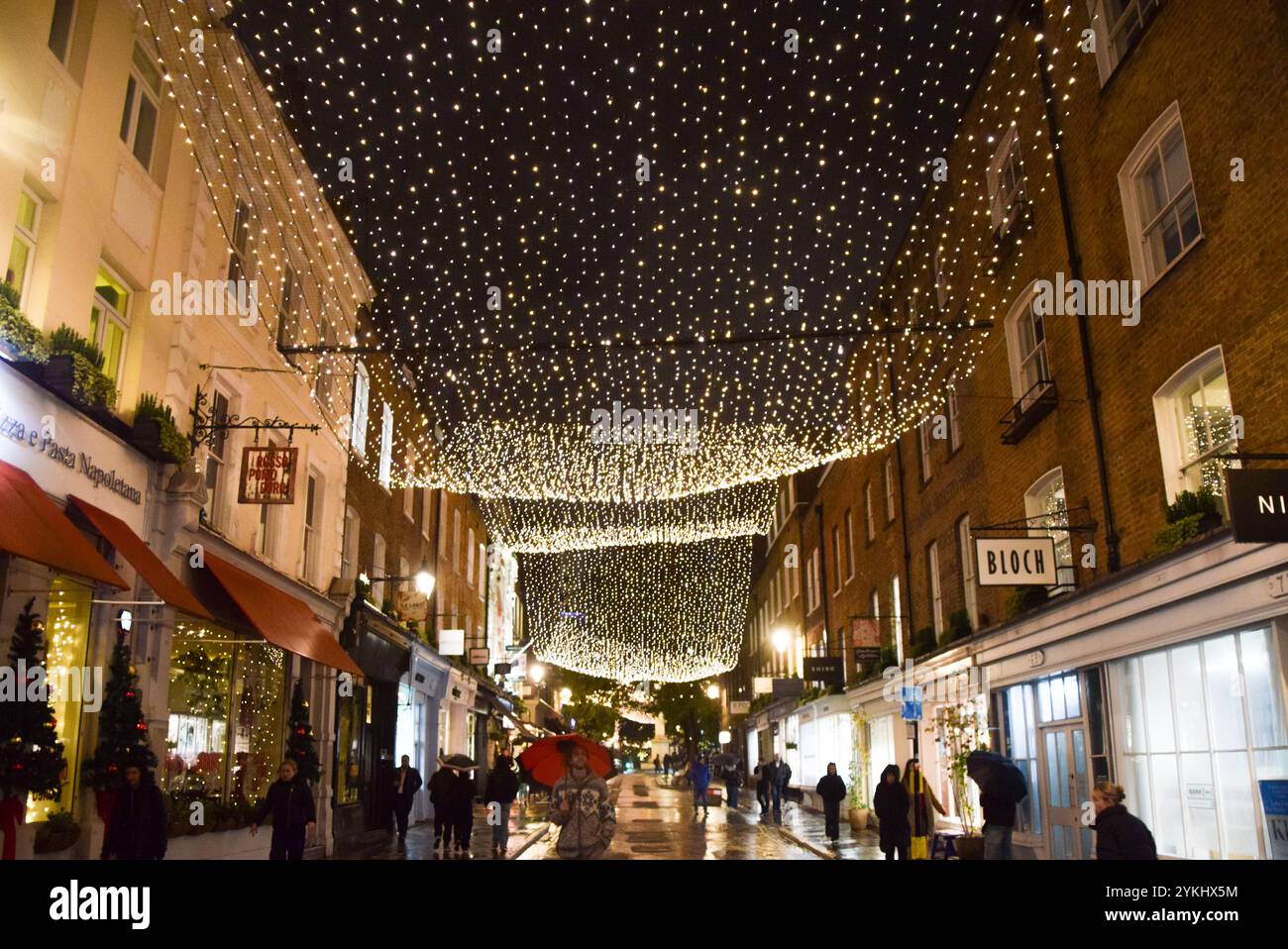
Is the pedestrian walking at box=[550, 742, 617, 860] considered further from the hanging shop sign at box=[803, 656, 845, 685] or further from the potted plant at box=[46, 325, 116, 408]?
the hanging shop sign at box=[803, 656, 845, 685]

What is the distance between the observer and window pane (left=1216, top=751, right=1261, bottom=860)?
9797 millimetres

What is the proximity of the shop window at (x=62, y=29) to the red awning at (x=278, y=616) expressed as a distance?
247 inches

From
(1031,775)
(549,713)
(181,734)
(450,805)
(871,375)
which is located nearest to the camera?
(181,734)

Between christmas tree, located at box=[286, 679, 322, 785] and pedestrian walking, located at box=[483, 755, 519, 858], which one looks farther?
pedestrian walking, located at box=[483, 755, 519, 858]

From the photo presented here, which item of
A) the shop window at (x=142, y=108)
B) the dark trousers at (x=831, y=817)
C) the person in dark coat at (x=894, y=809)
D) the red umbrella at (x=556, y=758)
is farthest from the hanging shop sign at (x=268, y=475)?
the dark trousers at (x=831, y=817)

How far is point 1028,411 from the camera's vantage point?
15172 millimetres

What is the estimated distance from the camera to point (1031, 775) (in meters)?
15.5

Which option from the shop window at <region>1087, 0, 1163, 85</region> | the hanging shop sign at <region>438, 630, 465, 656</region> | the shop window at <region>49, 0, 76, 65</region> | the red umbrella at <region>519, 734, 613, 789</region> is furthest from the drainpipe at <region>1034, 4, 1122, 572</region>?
the hanging shop sign at <region>438, 630, 465, 656</region>

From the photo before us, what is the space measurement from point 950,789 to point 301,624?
40.3 ft

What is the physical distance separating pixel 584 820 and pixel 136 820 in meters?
4.64

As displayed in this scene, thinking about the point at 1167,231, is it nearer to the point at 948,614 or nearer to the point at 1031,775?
the point at 1031,775

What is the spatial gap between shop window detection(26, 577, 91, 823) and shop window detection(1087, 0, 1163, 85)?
13595mm

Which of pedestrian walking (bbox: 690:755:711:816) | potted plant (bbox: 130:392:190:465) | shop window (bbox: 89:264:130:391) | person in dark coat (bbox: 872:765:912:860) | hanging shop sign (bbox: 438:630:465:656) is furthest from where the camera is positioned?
pedestrian walking (bbox: 690:755:711:816)

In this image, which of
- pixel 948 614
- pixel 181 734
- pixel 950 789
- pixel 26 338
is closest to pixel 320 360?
pixel 181 734
